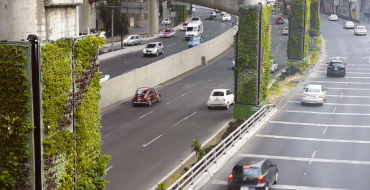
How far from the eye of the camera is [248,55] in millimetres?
40656

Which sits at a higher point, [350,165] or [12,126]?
[12,126]

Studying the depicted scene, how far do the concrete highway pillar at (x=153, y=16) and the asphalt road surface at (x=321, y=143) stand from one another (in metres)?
40.5

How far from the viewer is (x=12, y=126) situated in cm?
1478

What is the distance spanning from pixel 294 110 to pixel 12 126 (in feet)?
102

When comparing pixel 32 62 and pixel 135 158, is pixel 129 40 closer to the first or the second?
pixel 135 158

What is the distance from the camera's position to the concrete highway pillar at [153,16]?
93000 mm

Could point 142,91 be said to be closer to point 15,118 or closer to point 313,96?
point 313,96

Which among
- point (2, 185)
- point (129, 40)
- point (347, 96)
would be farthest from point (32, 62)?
point (129, 40)

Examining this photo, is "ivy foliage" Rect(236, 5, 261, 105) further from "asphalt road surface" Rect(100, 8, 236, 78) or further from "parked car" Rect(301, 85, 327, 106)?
"asphalt road surface" Rect(100, 8, 236, 78)

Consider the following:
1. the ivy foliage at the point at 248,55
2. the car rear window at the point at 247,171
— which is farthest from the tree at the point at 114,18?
the car rear window at the point at 247,171

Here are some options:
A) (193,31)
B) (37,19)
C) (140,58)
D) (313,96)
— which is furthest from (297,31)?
(37,19)

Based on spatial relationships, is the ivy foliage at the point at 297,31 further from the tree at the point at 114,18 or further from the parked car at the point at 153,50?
the tree at the point at 114,18

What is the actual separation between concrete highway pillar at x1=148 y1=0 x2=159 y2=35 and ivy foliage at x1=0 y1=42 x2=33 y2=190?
259 feet

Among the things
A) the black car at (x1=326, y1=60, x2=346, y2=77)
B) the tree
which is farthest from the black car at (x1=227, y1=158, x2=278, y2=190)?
the tree
